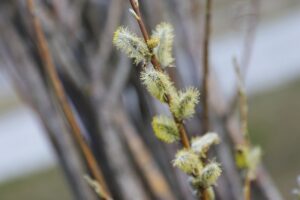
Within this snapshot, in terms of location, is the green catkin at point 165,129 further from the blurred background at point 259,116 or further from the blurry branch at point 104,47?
the blurred background at point 259,116

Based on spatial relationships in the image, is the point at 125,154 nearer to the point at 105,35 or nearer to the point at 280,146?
the point at 105,35

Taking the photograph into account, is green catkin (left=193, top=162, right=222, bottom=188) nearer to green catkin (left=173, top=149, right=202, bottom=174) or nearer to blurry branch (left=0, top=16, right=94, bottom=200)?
green catkin (left=173, top=149, right=202, bottom=174)

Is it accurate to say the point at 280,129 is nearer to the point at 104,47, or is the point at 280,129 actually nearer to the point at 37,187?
the point at 37,187

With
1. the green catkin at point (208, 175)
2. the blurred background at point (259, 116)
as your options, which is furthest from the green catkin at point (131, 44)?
the blurred background at point (259, 116)

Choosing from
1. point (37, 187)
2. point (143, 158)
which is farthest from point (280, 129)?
point (143, 158)

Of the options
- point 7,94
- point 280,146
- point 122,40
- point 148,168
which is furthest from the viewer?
point 7,94

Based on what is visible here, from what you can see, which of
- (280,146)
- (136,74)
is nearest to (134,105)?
(136,74)

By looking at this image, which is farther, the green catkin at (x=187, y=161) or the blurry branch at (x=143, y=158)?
the blurry branch at (x=143, y=158)

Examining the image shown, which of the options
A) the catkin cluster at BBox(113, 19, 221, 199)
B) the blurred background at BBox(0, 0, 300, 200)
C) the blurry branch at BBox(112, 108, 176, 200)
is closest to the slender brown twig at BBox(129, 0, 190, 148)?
the catkin cluster at BBox(113, 19, 221, 199)
